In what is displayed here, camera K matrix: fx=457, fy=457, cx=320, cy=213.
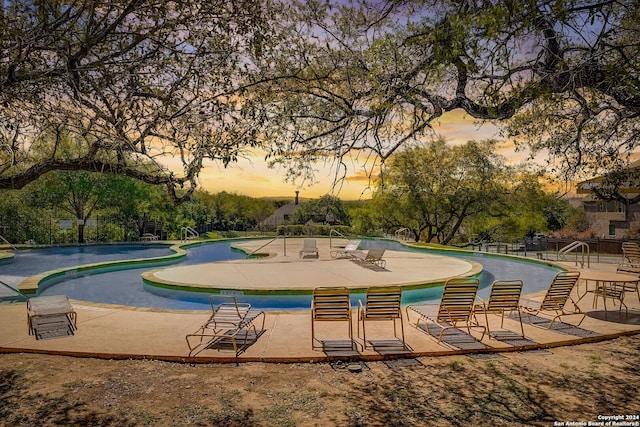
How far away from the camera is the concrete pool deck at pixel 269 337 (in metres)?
5.95

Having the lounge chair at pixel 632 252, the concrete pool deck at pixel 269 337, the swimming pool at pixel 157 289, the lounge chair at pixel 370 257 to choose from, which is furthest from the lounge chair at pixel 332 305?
the lounge chair at pixel 632 252

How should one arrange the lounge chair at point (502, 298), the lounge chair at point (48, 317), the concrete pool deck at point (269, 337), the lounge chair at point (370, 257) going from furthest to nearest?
1. the lounge chair at point (370, 257)
2. the lounge chair at point (502, 298)
3. the lounge chair at point (48, 317)
4. the concrete pool deck at point (269, 337)

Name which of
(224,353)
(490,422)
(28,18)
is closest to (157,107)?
(28,18)

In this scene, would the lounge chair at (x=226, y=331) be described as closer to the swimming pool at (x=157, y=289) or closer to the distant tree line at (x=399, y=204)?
the swimming pool at (x=157, y=289)

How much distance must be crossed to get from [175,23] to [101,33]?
41.4 inches

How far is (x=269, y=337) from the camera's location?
6773mm

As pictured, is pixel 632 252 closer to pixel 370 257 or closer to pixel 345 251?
pixel 370 257

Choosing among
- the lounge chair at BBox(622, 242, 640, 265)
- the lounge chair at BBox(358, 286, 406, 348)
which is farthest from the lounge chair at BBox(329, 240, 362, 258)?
the lounge chair at BBox(358, 286, 406, 348)

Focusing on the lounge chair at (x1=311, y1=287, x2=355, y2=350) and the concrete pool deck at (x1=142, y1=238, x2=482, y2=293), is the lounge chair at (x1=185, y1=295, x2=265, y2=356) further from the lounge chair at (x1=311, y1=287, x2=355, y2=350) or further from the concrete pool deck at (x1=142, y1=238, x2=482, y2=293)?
the concrete pool deck at (x1=142, y1=238, x2=482, y2=293)

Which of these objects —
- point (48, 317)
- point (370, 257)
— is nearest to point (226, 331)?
point (48, 317)

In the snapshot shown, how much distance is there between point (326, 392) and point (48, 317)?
16.1 feet

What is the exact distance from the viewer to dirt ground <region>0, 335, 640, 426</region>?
4.27 metres

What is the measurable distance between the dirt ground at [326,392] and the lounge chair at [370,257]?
9051 millimetres

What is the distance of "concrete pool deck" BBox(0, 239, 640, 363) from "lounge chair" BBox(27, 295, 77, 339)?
159mm
